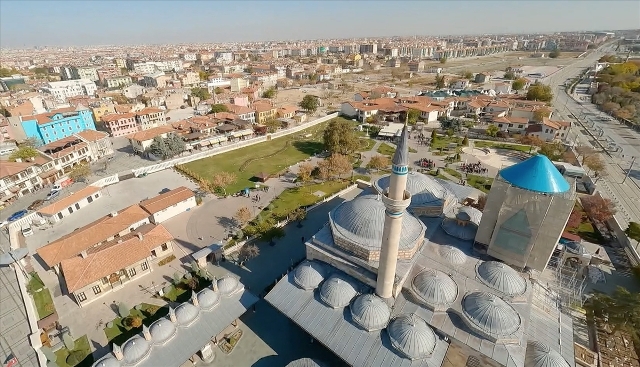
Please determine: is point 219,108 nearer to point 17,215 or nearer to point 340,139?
point 340,139

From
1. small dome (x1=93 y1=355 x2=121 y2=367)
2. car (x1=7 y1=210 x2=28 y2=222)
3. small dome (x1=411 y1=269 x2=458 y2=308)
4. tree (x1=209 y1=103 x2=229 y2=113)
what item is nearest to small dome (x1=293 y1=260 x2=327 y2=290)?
small dome (x1=411 y1=269 x2=458 y2=308)

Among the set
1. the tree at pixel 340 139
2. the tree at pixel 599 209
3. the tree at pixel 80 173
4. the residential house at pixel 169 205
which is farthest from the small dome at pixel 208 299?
the tree at pixel 599 209

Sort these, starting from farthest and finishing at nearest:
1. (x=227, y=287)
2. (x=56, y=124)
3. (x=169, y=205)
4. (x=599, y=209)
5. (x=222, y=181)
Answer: (x=56, y=124), (x=222, y=181), (x=169, y=205), (x=599, y=209), (x=227, y=287)

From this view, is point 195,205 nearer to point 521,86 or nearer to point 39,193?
point 39,193

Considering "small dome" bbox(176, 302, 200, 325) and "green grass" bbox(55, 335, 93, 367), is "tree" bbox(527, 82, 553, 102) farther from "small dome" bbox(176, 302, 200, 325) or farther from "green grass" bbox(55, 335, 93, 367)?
"green grass" bbox(55, 335, 93, 367)

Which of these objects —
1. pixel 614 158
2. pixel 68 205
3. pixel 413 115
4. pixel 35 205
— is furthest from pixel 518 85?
pixel 35 205
